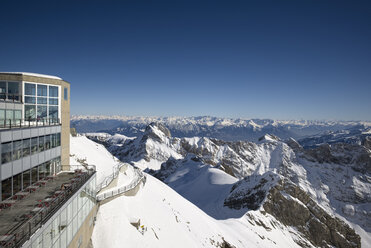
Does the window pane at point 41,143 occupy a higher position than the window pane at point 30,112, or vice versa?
the window pane at point 30,112

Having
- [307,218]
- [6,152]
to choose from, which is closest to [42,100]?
[6,152]

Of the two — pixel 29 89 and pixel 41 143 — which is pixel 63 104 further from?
pixel 41 143

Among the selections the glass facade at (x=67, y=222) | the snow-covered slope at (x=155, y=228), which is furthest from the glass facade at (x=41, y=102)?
the snow-covered slope at (x=155, y=228)

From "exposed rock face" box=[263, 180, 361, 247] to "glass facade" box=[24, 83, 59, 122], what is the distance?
70.0m

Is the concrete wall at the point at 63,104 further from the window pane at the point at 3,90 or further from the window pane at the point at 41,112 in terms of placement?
the window pane at the point at 41,112

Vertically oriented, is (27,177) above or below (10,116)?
below

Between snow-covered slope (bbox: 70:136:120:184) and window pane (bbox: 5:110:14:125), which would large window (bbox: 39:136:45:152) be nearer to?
window pane (bbox: 5:110:14:125)

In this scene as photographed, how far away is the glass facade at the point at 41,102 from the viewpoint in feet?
68.2

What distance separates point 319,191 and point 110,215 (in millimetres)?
216054

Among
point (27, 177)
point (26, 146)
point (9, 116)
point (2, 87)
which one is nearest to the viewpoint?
point (26, 146)

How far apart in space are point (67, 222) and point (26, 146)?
691 cm

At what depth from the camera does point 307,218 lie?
254 feet

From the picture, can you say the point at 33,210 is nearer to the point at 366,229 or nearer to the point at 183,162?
the point at 183,162

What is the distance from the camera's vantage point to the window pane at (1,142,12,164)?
46.2 feet
